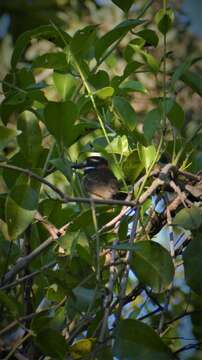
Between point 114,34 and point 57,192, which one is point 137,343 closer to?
point 57,192

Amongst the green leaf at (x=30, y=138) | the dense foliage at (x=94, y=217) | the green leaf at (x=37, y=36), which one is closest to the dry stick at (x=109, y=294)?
the dense foliage at (x=94, y=217)

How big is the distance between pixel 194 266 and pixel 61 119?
0.18 metres

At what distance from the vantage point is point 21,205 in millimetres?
593

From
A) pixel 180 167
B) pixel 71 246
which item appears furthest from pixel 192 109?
pixel 71 246

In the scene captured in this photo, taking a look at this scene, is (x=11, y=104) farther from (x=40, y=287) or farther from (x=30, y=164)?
(x=40, y=287)

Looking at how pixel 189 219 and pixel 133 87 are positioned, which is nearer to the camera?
pixel 189 219

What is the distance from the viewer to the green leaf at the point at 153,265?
1.91 feet

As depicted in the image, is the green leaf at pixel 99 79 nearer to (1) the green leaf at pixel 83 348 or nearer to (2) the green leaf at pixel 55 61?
(2) the green leaf at pixel 55 61

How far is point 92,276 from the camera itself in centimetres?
58

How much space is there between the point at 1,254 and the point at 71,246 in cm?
13

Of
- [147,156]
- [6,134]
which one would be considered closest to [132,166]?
[147,156]

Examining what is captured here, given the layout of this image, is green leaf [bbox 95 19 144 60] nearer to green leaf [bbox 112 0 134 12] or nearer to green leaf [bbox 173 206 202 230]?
green leaf [bbox 112 0 134 12]

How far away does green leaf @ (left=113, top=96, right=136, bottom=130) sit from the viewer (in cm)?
71

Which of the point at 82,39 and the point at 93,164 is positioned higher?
the point at 82,39
